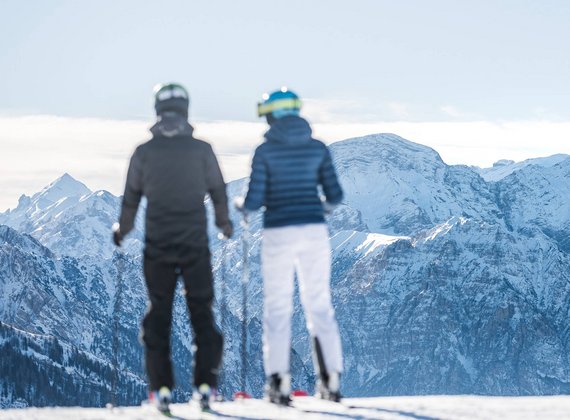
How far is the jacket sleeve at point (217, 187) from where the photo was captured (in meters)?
14.7

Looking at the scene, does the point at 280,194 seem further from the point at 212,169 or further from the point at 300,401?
the point at 300,401

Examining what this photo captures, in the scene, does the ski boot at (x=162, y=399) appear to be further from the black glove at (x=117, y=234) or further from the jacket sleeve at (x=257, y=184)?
the jacket sleeve at (x=257, y=184)

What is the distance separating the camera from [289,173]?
50.3ft

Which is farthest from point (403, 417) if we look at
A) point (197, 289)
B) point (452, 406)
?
point (197, 289)

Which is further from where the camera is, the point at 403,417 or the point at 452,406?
the point at 452,406

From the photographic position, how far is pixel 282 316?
1524cm

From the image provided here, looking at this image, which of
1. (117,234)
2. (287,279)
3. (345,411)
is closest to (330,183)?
(287,279)

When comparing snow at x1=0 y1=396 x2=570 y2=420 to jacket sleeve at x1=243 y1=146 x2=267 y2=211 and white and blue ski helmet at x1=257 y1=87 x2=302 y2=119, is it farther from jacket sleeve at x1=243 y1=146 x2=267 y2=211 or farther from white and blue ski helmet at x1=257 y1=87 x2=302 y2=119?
white and blue ski helmet at x1=257 y1=87 x2=302 y2=119

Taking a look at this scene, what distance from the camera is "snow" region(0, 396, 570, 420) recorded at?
46.3 feet

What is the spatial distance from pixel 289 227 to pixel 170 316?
209cm

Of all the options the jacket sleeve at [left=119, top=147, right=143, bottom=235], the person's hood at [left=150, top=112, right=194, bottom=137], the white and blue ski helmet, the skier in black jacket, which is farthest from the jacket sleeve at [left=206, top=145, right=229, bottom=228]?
the white and blue ski helmet

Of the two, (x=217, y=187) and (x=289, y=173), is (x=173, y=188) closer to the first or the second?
(x=217, y=187)

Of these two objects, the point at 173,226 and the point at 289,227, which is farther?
the point at 289,227

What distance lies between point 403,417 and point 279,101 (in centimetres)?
479
